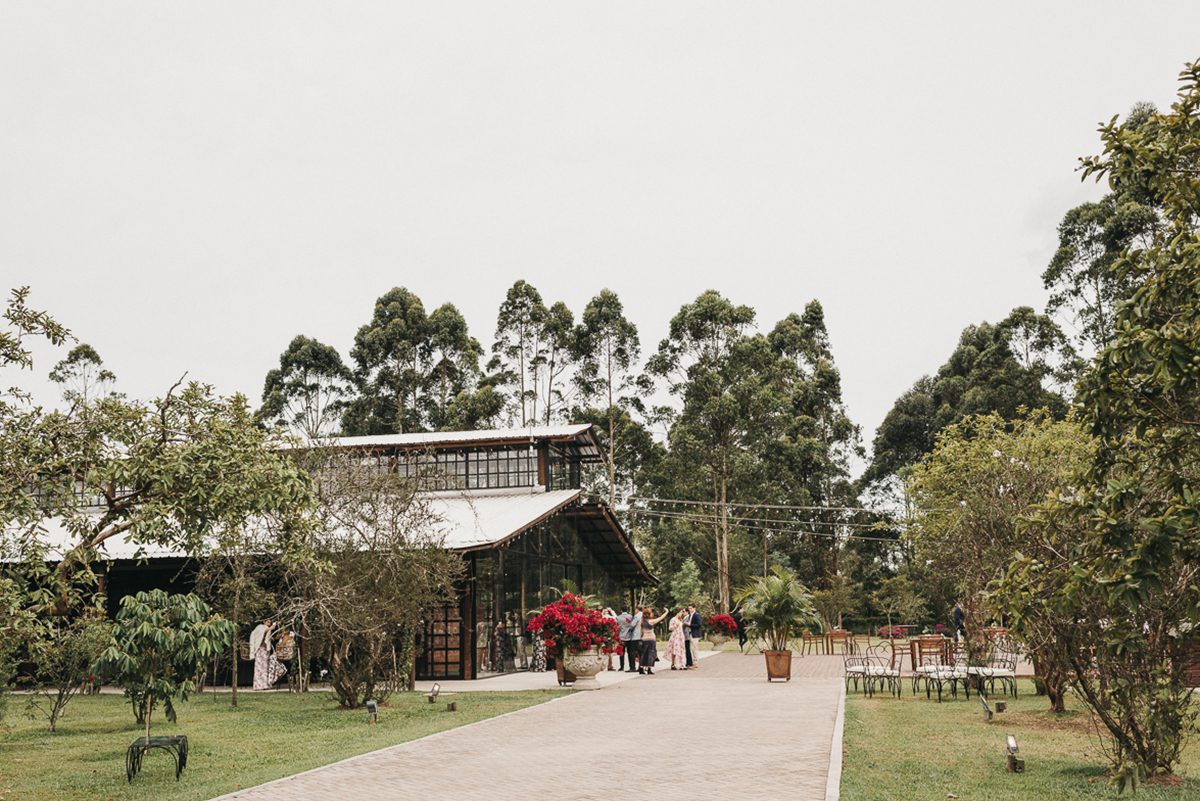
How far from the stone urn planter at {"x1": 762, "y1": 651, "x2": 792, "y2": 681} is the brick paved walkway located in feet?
9.66

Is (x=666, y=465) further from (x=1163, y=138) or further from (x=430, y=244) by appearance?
(x=1163, y=138)

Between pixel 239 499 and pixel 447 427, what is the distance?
3985 centimetres

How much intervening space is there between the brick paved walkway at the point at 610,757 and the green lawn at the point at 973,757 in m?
0.46

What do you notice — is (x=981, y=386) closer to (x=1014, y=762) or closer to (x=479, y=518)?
(x=479, y=518)

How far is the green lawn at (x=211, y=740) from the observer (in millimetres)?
10172

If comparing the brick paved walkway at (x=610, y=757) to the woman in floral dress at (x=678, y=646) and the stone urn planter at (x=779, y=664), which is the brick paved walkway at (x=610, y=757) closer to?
the stone urn planter at (x=779, y=664)

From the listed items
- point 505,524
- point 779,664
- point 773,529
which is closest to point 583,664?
point 779,664

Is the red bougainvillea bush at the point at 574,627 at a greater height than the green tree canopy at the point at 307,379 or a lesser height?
lesser

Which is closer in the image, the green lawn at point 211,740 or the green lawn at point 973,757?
the green lawn at point 973,757

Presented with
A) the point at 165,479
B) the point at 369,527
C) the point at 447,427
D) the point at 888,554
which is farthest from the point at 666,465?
the point at 165,479

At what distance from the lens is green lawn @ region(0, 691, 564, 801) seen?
10.2 meters

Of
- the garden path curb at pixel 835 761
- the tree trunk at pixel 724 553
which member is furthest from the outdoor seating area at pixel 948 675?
the tree trunk at pixel 724 553

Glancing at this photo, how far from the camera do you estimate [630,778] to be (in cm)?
971

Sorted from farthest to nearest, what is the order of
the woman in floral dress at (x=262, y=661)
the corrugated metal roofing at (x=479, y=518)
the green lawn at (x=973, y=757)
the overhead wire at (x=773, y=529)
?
the overhead wire at (x=773, y=529), the corrugated metal roofing at (x=479, y=518), the woman in floral dress at (x=262, y=661), the green lawn at (x=973, y=757)
